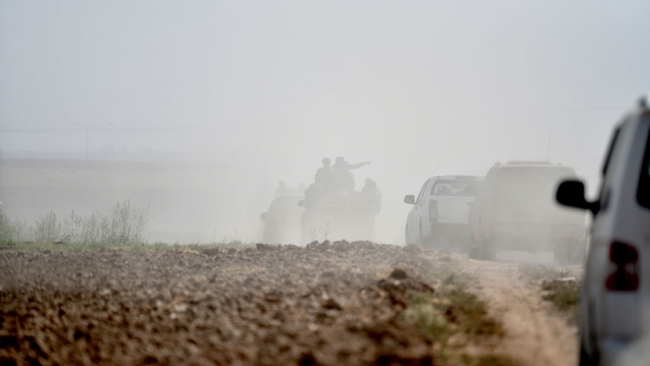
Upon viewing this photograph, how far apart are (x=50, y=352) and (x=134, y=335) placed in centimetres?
71

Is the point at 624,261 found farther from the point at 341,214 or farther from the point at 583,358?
the point at 341,214

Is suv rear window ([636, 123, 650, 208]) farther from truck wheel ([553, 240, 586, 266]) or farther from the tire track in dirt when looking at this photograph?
truck wheel ([553, 240, 586, 266])

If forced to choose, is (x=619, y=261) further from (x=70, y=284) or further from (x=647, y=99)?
(x=70, y=284)

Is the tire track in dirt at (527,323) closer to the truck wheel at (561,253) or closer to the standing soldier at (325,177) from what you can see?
the truck wheel at (561,253)

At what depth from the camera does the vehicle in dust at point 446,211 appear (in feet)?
66.8

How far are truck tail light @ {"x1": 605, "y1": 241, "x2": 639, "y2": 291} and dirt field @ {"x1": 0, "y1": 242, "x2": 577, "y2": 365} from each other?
64.0 inches

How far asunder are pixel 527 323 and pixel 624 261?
3604 mm

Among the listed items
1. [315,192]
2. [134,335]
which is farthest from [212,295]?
[315,192]

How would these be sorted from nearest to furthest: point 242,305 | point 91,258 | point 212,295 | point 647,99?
point 647,99, point 242,305, point 212,295, point 91,258

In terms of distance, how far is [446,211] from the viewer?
20.4m

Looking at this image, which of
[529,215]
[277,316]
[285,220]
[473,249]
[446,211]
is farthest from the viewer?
[285,220]

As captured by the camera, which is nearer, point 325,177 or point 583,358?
point 583,358

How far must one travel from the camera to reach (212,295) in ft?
31.4

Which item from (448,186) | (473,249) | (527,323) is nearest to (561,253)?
(473,249)
